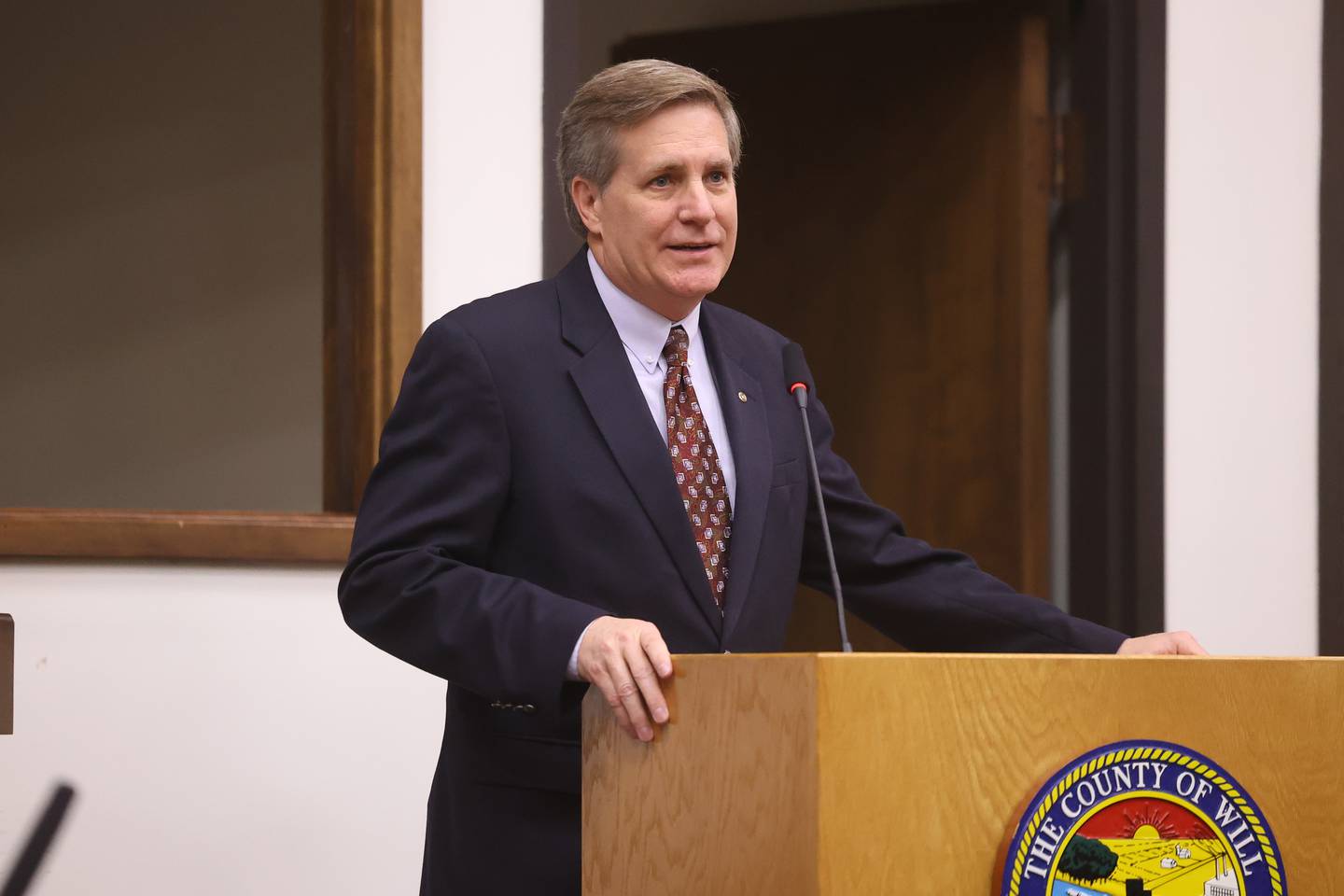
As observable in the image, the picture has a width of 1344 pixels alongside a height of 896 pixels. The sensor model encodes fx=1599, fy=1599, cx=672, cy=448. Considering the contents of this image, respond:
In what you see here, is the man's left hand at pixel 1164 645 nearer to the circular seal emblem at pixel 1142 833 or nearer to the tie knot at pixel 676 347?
the circular seal emblem at pixel 1142 833

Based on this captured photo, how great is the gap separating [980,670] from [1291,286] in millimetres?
2214

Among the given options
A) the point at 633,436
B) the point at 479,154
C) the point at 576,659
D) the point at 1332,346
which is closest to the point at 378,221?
the point at 479,154

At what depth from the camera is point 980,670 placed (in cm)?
113

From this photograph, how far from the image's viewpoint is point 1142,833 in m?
1.12

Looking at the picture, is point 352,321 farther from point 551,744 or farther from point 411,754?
point 551,744

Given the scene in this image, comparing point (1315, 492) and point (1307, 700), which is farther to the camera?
point (1315, 492)

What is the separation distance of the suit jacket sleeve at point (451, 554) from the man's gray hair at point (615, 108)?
0.23 metres

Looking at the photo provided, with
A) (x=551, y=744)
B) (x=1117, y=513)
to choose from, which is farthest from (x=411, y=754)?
(x=1117, y=513)

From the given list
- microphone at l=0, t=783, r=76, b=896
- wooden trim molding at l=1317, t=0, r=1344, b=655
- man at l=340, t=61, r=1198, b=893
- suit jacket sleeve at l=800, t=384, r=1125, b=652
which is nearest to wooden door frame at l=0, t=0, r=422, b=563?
microphone at l=0, t=783, r=76, b=896

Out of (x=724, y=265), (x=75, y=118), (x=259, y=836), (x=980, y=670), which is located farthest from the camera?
(x=75, y=118)

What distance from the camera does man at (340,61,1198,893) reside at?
1.40 metres

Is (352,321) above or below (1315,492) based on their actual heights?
above

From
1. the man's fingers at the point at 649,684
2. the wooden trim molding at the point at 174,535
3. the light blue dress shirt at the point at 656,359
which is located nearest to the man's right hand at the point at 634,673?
the man's fingers at the point at 649,684

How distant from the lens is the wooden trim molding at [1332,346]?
3.04m
